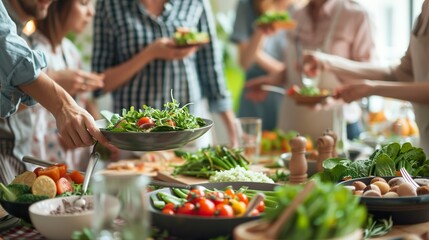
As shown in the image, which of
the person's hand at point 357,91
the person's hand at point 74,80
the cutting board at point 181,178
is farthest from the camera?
the person's hand at point 74,80

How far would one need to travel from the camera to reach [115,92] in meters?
3.75

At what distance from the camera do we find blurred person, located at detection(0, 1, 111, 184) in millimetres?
2000

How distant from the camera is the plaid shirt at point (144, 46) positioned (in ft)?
11.8

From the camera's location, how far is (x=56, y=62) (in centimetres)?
360

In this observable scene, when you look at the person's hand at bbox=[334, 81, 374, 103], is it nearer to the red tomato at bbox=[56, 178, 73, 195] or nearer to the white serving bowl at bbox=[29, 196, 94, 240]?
the red tomato at bbox=[56, 178, 73, 195]

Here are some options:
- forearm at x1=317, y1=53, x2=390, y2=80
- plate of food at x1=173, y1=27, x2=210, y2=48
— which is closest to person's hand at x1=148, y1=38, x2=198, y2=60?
plate of food at x1=173, y1=27, x2=210, y2=48

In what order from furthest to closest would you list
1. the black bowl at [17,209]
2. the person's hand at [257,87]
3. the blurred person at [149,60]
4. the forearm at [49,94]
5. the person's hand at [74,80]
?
1. the person's hand at [257,87]
2. the blurred person at [149,60]
3. the person's hand at [74,80]
4. the forearm at [49,94]
5. the black bowl at [17,209]

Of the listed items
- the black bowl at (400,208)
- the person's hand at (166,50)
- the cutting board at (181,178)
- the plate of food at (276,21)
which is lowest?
the cutting board at (181,178)

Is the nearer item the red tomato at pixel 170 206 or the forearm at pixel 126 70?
the red tomato at pixel 170 206

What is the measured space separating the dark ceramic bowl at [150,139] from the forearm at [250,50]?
9.25ft

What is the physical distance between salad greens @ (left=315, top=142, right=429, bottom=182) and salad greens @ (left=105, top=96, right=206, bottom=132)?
47cm

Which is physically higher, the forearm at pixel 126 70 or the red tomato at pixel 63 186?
the forearm at pixel 126 70

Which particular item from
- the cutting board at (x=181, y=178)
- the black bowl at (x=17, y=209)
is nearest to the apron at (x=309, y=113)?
the cutting board at (x=181, y=178)

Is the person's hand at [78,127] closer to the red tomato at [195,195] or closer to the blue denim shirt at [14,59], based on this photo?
the blue denim shirt at [14,59]
